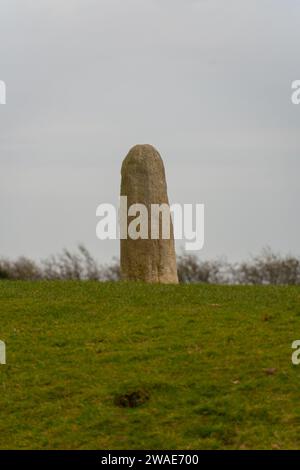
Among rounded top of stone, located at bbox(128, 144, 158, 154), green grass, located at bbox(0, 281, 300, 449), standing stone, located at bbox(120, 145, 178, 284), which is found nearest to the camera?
green grass, located at bbox(0, 281, 300, 449)

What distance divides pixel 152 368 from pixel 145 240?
8.52m

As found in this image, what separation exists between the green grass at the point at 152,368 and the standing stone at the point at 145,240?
2.16 m

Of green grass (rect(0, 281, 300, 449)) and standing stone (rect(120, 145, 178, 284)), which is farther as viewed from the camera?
standing stone (rect(120, 145, 178, 284))

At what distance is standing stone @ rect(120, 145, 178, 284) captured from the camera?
27.5 metres

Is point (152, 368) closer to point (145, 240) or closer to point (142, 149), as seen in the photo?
point (145, 240)

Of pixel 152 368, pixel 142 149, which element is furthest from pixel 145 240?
pixel 152 368

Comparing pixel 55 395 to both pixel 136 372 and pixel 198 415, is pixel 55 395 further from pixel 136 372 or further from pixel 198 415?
pixel 198 415

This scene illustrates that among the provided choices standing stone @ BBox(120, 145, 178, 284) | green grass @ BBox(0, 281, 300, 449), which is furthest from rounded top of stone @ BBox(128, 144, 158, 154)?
green grass @ BBox(0, 281, 300, 449)

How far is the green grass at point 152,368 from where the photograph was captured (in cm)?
1686

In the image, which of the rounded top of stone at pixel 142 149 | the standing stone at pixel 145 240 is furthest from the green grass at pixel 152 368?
the rounded top of stone at pixel 142 149

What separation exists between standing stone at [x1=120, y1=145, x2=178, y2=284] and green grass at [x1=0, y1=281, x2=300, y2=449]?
2.16 metres

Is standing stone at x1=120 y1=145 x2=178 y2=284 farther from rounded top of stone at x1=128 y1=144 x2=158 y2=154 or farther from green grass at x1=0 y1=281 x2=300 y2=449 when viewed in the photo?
green grass at x1=0 y1=281 x2=300 y2=449

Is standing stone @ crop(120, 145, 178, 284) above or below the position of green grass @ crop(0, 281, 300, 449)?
above

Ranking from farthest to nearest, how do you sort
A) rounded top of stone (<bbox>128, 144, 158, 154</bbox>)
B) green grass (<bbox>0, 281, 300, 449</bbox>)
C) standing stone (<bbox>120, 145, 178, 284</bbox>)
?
1. rounded top of stone (<bbox>128, 144, 158, 154</bbox>)
2. standing stone (<bbox>120, 145, 178, 284</bbox>)
3. green grass (<bbox>0, 281, 300, 449</bbox>)
